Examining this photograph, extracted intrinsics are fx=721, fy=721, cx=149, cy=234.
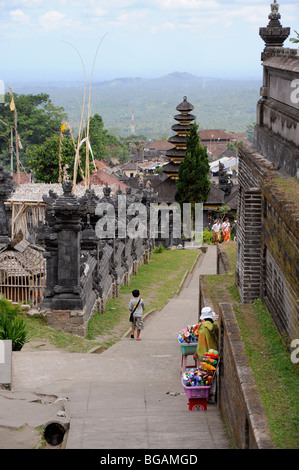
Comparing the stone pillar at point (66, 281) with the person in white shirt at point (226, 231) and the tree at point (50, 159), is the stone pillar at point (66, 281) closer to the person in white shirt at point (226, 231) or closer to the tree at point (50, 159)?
the person in white shirt at point (226, 231)

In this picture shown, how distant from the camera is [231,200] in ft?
150

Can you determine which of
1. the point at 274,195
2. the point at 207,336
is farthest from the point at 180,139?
the point at 274,195

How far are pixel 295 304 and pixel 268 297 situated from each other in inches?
107

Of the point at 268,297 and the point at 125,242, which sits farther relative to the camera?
the point at 125,242

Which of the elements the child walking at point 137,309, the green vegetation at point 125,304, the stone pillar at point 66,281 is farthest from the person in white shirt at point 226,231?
the stone pillar at point 66,281

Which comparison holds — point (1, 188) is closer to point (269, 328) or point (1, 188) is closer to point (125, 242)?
point (125, 242)

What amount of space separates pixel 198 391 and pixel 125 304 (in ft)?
34.1

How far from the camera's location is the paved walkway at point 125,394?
8.32m

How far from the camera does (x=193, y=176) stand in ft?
127

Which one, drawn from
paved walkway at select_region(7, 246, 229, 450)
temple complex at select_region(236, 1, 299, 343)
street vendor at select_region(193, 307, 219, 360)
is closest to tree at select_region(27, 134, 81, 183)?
paved walkway at select_region(7, 246, 229, 450)

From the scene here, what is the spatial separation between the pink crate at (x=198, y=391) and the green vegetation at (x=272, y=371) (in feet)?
2.88

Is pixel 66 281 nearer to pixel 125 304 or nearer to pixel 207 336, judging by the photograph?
pixel 125 304

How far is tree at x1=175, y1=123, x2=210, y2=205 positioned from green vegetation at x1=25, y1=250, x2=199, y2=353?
6321mm

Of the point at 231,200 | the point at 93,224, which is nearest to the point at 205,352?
the point at 93,224
